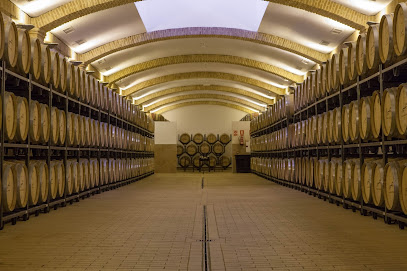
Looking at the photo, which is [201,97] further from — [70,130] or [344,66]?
[344,66]

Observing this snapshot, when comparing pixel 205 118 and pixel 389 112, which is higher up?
pixel 205 118

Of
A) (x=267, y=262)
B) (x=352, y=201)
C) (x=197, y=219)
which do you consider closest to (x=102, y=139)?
(x=197, y=219)

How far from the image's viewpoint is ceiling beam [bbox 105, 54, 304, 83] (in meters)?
20.8

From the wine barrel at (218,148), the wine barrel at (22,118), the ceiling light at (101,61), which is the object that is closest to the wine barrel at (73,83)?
the wine barrel at (22,118)

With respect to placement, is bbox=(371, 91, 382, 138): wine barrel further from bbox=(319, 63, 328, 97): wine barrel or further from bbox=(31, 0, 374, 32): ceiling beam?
bbox=(31, 0, 374, 32): ceiling beam

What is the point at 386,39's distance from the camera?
231 inches

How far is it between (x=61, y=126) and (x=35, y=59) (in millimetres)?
1690

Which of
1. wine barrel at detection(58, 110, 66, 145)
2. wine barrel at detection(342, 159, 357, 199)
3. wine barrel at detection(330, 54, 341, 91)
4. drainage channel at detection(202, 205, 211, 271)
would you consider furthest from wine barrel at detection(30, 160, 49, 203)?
wine barrel at detection(330, 54, 341, 91)

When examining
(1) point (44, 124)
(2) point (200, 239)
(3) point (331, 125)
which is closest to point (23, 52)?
(1) point (44, 124)

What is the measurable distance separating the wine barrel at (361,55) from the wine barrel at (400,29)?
1106 mm

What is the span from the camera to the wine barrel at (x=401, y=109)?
529cm

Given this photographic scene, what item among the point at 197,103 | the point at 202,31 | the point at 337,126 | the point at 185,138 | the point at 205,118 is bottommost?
the point at 337,126

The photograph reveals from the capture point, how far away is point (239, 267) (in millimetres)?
3686

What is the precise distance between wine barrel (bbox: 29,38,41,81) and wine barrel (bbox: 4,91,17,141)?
95 centimetres
